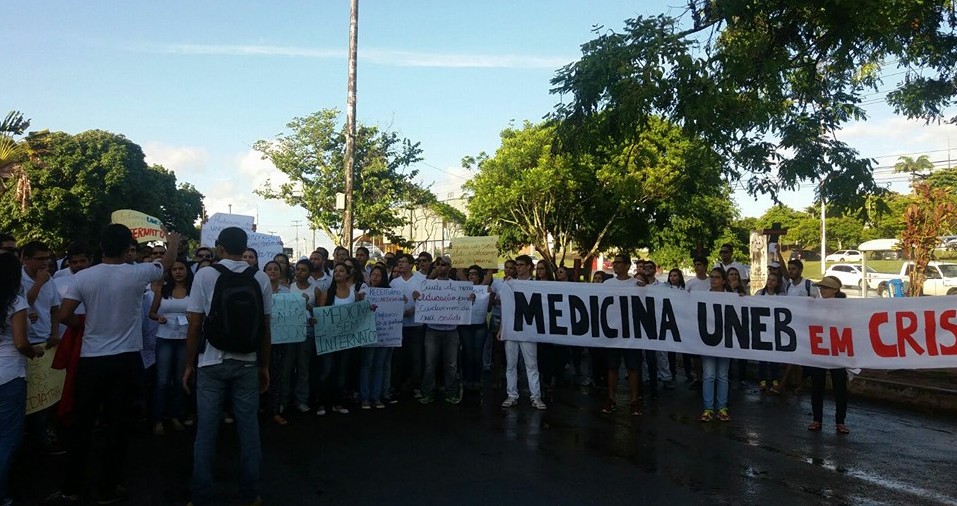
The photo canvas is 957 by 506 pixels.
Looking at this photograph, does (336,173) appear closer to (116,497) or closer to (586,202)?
(586,202)

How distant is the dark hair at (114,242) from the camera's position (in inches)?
218

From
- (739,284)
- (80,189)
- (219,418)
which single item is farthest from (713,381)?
(80,189)

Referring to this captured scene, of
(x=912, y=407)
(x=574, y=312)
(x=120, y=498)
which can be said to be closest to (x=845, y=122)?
(x=912, y=407)

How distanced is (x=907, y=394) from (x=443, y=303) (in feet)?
21.1

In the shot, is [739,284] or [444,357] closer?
[444,357]

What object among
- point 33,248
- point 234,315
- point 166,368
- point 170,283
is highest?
point 33,248

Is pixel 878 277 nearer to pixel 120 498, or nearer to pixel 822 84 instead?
pixel 822 84

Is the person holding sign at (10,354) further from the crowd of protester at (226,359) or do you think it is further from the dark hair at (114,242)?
the dark hair at (114,242)

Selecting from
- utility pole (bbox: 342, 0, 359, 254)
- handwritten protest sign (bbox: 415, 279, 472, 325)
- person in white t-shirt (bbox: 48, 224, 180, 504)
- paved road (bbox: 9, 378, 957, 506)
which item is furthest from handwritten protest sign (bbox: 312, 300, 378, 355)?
utility pole (bbox: 342, 0, 359, 254)

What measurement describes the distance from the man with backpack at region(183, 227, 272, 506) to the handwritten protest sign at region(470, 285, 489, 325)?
4919 mm

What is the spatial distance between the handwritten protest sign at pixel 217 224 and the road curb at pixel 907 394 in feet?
30.6

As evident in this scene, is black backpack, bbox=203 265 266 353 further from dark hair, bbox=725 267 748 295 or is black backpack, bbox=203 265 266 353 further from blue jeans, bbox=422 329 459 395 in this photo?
dark hair, bbox=725 267 748 295

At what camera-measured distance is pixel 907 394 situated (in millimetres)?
10414

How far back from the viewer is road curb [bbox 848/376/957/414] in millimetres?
9883
